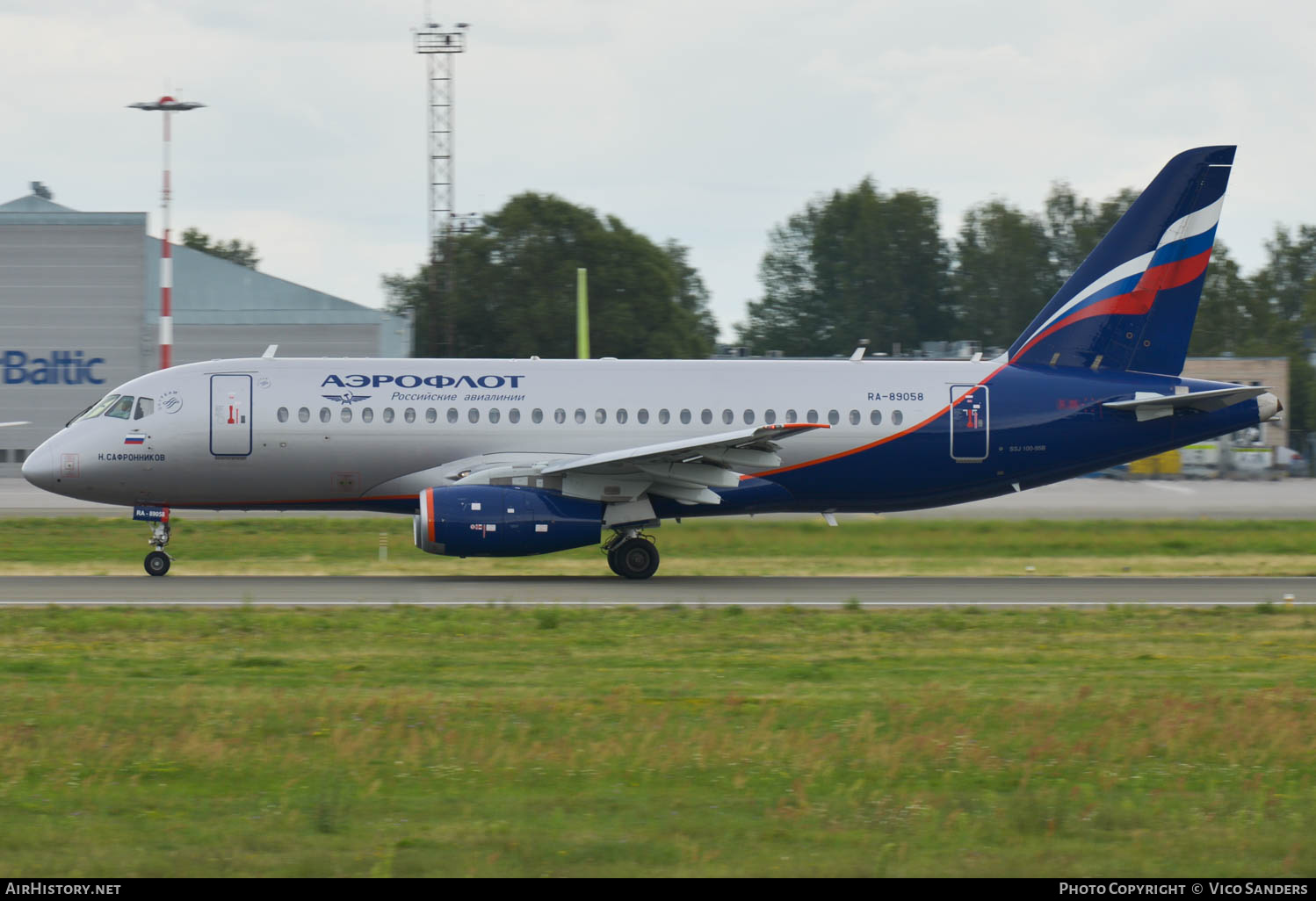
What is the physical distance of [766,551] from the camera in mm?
26906

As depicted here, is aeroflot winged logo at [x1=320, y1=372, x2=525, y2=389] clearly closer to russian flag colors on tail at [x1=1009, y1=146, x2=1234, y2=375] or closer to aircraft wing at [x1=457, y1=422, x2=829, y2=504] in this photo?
aircraft wing at [x1=457, y1=422, x2=829, y2=504]

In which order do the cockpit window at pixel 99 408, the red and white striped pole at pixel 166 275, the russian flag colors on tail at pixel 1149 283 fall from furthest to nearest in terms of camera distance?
1. the red and white striped pole at pixel 166 275
2. the russian flag colors on tail at pixel 1149 283
3. the cockpit window at pixel 99 408

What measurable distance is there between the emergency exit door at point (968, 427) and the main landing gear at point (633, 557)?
5.54 m

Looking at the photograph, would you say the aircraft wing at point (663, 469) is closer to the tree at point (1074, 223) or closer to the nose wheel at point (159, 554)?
the nose wheel at point (159, 554)

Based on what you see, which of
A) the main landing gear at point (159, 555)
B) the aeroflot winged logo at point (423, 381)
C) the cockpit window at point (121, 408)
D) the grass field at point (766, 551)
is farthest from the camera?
the grass field at point (766, 551)

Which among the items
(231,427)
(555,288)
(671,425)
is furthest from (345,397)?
(555,288)

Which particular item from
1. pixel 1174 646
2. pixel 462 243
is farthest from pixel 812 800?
pixel 462 243

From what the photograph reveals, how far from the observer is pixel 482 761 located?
9883mm

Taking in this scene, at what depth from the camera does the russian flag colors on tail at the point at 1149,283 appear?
24.9 m

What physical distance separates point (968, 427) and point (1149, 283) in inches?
168

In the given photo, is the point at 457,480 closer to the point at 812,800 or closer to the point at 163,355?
the point at 812,800

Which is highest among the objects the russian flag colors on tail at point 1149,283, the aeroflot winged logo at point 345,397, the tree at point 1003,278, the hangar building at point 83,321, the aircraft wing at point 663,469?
the tree at point 1003,278

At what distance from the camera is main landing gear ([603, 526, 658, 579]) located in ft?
76.1

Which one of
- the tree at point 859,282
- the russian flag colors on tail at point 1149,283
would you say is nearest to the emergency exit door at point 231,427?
the russian flag colors on tail at point 1149,283
